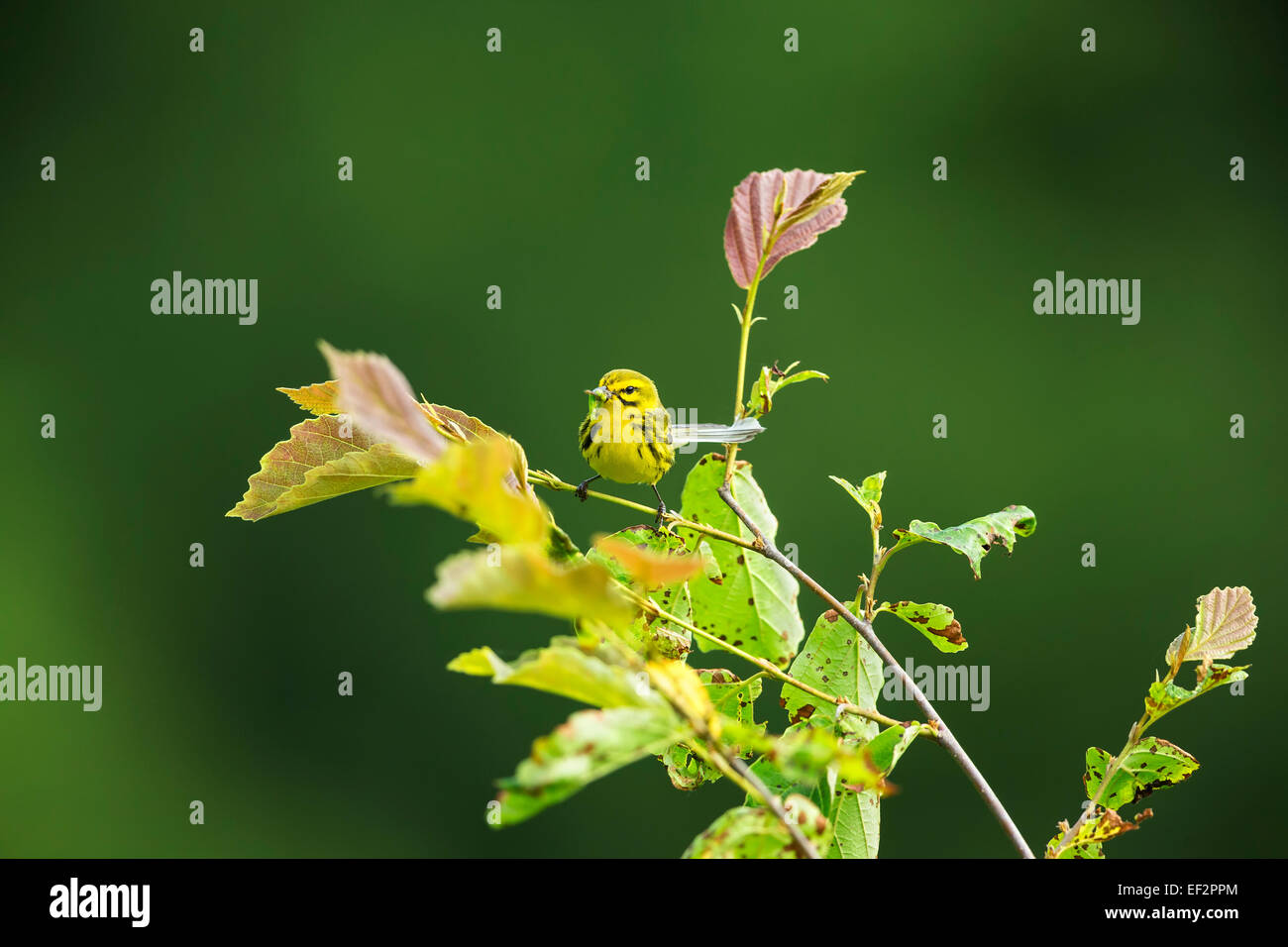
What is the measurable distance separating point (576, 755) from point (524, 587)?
59mm

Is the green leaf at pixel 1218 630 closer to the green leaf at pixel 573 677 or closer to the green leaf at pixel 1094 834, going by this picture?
the green leaf at pixel 1094 834

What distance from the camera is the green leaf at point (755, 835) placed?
35 cm

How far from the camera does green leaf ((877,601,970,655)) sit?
2.07ft

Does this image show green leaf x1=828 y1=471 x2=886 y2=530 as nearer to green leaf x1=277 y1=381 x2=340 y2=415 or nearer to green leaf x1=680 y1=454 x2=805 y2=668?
green leaf x1=680 y1=454 x2=805 y2=668

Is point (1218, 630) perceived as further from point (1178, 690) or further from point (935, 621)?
point (935, 621)

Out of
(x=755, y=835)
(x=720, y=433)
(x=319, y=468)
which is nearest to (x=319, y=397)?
(x=319, y=468)

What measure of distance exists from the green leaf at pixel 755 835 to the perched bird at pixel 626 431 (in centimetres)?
54

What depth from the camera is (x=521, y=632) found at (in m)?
3.06

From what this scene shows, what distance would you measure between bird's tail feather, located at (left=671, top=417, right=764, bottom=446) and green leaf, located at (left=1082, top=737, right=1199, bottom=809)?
241 millimetres

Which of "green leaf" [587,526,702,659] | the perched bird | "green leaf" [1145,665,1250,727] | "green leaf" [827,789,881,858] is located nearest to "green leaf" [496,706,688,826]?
"green leaf" [587,526,702,659]

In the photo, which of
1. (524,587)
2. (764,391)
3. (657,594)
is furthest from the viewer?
(657,594)

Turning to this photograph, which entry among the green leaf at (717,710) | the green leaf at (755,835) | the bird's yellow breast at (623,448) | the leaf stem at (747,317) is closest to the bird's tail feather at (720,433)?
the leaf stem at (747,317)

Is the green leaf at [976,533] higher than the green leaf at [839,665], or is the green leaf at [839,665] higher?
the green leaf at [976,533]

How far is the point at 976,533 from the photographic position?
2.05 feet
